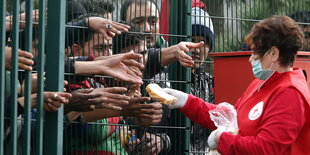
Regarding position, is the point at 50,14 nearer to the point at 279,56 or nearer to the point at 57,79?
the point at 57,79

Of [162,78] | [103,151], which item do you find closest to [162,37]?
[162,78]

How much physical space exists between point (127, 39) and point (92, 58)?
49cm

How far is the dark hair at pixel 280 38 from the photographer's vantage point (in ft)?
17.4

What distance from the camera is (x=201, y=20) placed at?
6547mm

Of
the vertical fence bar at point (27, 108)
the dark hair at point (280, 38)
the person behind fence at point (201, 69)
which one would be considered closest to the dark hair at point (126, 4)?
the person behind fence at point (201, 69)

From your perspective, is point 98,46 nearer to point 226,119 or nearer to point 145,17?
point 145,17

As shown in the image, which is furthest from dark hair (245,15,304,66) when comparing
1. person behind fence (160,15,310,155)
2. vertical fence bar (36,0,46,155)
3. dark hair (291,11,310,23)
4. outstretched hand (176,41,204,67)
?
dark hair (291,11,310,23)

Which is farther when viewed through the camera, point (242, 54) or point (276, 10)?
point (276, 10)

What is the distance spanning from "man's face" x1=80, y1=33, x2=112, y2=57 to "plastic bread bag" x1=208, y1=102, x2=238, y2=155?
3.17ft

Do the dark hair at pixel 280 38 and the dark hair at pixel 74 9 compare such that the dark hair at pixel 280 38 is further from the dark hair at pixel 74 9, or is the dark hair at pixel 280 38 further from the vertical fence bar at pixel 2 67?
the vertical fence bar at pixel 2 67

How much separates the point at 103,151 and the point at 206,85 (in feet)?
4.38

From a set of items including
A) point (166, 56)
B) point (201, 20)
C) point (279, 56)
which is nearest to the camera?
point (279, 56)

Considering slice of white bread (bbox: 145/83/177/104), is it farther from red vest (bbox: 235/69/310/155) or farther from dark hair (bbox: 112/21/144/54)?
dark hair (bbox: 112/21/144/54)

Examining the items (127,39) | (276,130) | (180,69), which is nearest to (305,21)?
(180,69)
